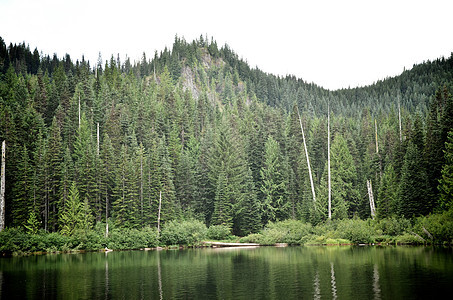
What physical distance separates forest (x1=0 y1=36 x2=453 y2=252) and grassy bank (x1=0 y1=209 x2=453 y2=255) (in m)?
1.55

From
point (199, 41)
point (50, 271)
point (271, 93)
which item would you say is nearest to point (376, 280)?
point (50, 271)

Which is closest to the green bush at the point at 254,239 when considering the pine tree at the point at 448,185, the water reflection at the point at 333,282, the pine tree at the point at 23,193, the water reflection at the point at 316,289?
the pine tree at the point at 448,185

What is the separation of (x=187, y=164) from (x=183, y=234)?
74.5 feet

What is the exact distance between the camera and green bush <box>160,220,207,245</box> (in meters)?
62.4

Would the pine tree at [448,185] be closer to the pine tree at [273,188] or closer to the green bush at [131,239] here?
the pine tree at [273,188]

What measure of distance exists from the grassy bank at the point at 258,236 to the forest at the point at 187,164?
60.9 inches

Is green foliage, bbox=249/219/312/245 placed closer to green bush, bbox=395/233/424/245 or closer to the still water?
green bush, bbox=395/233/424/245

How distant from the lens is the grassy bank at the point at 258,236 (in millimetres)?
43250

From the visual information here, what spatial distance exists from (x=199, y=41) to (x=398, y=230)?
166 metres

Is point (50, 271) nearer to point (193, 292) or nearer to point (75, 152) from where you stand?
point (193, 292)

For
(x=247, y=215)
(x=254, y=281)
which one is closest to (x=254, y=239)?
(x=247, y=215)

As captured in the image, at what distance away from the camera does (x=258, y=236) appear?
62625 mm

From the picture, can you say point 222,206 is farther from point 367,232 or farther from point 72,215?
point 367,232

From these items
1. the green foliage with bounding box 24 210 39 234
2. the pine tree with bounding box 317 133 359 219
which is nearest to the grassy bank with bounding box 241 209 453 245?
the pine tree with bounding box 317 133 359 219
